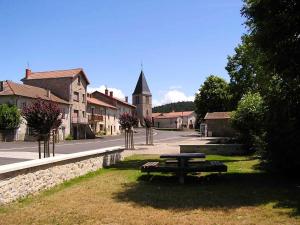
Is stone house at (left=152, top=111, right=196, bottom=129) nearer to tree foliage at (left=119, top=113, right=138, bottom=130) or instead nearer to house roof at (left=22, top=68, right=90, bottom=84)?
house roof at (left=22, top=68, right=90, bottom=84)

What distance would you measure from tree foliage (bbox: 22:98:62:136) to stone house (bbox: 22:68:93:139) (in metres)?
41.8

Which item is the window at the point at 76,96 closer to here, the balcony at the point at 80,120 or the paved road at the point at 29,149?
the balcony at the point at 80,120

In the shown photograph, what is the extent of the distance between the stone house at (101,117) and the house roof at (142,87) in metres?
33.9

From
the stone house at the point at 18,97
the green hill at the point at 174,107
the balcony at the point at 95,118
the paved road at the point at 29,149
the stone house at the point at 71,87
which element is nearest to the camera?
the paved road at the point at 29,149

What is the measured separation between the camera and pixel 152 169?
12375 millimetres

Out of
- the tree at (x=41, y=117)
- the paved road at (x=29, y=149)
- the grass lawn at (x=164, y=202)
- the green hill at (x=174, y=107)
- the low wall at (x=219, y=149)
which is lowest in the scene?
the grass lawn at (x=164, y=202)

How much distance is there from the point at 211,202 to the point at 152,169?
3672mm

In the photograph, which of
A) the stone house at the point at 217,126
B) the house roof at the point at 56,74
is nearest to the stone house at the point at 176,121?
the house roof at the point at 56,74

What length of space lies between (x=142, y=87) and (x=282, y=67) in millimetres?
100581

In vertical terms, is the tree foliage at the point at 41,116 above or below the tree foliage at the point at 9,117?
below

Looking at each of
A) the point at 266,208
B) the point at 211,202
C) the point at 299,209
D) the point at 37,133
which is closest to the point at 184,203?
the point at 211,202

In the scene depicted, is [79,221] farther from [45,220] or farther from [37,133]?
[37,133]

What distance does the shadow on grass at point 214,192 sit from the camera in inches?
344

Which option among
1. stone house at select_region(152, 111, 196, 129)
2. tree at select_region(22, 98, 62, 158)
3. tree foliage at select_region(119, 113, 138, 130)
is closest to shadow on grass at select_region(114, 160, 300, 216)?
tree at select_region(22, 98, 62, 158)
